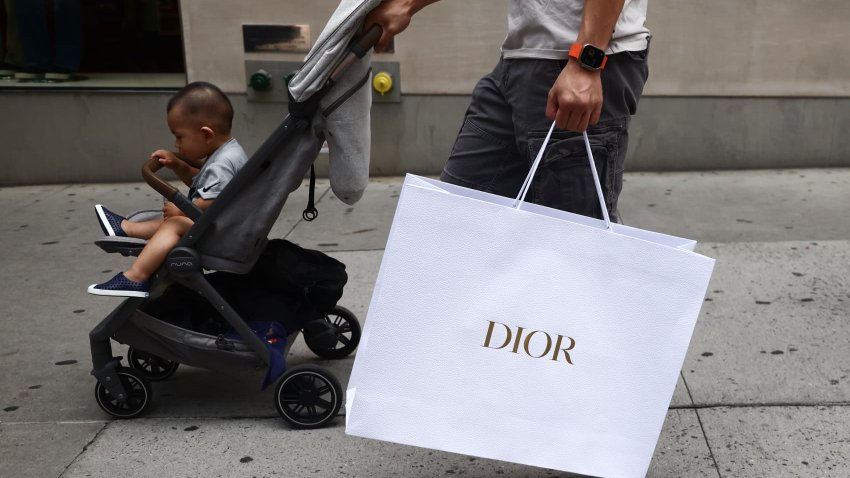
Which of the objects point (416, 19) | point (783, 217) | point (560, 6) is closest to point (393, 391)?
point (560, 6)

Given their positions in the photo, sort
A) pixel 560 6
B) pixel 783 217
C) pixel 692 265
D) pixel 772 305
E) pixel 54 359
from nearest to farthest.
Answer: pixel 692 265
pixel 560 6
pixel 54 359
pixel 772 305
pixel 783 217

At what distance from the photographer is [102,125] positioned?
670 cm

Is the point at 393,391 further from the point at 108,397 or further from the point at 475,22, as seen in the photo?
the point at 475,22

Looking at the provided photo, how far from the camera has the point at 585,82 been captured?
2.36 metres

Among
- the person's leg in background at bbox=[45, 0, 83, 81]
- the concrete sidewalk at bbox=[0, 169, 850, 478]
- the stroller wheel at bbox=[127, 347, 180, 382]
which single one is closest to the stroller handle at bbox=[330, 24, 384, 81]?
the concrete sidewalk at bbox=[0, 169, 850, 478]

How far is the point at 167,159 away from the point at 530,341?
159 cm

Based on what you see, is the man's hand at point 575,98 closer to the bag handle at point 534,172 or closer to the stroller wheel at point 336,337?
the bag handle at point 534,172

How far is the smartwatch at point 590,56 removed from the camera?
7.72 feet

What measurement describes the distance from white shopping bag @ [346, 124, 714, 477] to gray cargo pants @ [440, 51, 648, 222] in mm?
209

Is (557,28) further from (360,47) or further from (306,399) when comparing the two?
(306,399)

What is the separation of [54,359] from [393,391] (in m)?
2.04

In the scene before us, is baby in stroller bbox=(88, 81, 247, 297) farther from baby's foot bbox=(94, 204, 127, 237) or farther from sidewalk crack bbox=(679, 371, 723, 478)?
sidewalk crack bbox=(679, 371, 723, 478)

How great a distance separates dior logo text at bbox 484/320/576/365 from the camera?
2244mm

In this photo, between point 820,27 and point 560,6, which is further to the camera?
point 820,27
